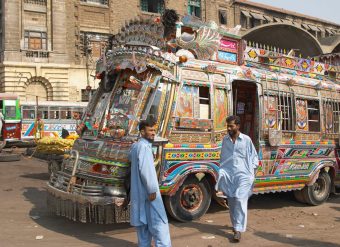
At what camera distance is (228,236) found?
220 inches

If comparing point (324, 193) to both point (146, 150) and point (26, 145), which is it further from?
point (26, 145)

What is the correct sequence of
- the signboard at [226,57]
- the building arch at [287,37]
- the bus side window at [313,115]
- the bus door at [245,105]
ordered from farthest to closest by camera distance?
1. the building arch at [287,37]
2. the bus door at [245,105]
3. the bus side window at [313,115]
4. the signboard at [226,57]

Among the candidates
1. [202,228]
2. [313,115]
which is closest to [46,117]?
[313,115]

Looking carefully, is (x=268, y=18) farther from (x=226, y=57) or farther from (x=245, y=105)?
(x=226, y=57)

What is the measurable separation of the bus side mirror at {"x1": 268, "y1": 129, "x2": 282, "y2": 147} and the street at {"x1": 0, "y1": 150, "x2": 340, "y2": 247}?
1.24 m

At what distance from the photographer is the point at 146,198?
4426 millimetres

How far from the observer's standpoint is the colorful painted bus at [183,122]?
18.4ft

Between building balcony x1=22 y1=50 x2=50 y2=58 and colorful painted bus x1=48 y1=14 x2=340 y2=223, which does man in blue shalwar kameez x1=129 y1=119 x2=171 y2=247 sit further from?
building balcony x1=22 y1=50 x2=50 y2=58

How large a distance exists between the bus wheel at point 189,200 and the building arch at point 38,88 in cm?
2315

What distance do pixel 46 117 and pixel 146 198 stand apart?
1853 cm

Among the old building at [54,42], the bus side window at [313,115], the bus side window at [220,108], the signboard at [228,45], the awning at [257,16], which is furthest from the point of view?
the awning at [257,16]

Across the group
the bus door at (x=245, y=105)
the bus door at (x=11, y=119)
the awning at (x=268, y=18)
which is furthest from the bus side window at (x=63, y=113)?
the awning at (x=268, y=18)

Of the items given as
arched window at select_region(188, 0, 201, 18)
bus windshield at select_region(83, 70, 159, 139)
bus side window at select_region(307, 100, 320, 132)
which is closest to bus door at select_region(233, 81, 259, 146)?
bus side window at select_region(307, 100, 320, 132)

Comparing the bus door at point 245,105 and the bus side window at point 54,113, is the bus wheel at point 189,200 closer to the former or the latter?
the bus door at point 245,105
